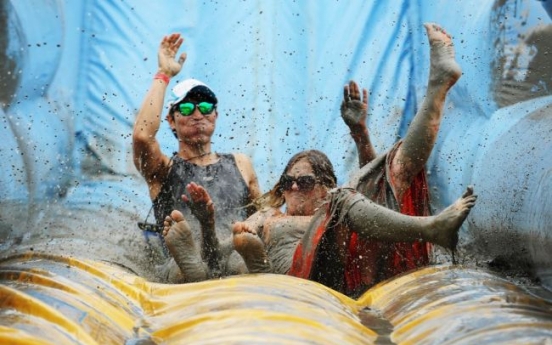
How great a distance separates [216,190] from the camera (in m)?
3.34

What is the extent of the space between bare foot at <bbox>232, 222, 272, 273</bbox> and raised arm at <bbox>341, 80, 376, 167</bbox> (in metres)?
0.56

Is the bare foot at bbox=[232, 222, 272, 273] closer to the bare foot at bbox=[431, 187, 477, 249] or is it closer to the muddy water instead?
the muddy water

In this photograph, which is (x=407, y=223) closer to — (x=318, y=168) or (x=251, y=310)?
(x=318, y=168)

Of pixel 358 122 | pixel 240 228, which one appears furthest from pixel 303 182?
pixel 240 228

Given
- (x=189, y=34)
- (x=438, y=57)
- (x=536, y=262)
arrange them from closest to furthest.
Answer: (x=536, y=262), (x=438, y=57), (x=189, y=34)

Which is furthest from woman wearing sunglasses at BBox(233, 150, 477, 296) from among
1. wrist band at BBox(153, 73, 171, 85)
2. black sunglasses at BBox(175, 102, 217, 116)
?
wrist band at BBox(153, 73, 171, 85)

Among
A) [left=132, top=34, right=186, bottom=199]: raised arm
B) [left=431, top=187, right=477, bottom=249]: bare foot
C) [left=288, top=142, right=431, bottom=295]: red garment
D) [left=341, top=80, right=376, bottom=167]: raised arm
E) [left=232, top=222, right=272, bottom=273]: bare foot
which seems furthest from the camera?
[left=132, top=34, right=186, bottom=199]: raised arm

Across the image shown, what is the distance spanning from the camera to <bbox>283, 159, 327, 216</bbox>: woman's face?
3.14 m

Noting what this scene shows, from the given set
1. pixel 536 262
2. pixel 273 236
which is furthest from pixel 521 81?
pixel 273 236

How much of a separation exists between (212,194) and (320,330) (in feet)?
3.85

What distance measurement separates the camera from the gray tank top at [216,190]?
3.28 metres

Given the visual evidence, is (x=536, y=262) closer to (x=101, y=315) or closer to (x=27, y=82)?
(x=101, y=315)

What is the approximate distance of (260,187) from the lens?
11.6ft

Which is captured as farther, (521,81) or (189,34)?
(189,34)
